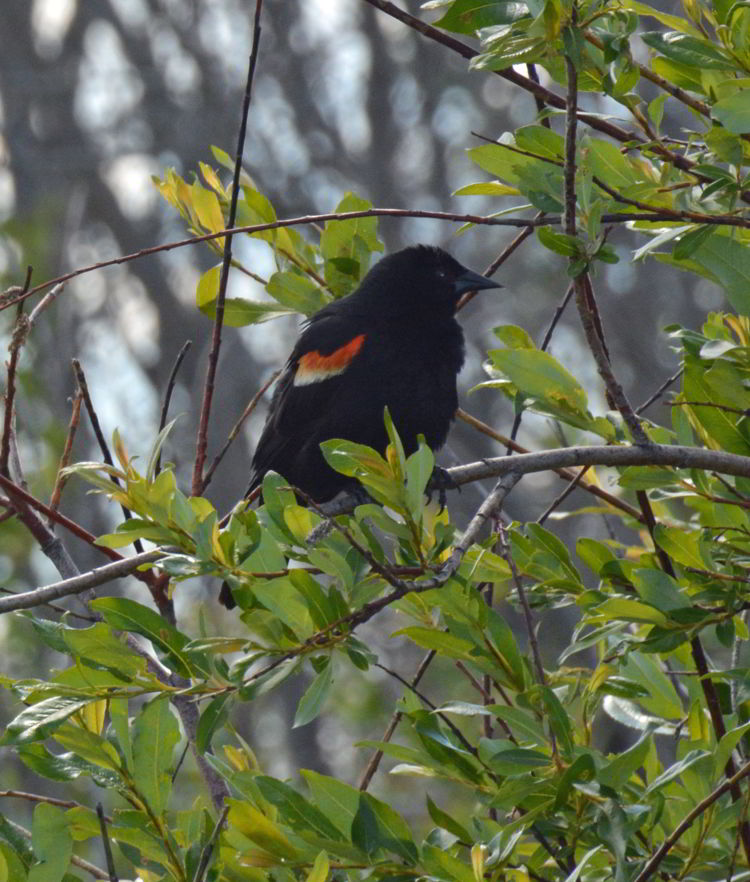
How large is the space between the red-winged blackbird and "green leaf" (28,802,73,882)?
1867 millimetres

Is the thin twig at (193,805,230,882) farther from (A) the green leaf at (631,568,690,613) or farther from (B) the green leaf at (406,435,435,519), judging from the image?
(A) the green leaf at (631,568,690,613)

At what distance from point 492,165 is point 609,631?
2.63 ft

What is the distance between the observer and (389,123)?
12.3 m

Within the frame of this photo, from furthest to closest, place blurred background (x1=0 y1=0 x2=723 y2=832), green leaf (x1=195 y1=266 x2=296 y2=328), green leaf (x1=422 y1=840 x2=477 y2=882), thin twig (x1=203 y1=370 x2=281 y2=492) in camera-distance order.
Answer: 1. blurred background (x1=0 y1=0 x2=723 y2=832)
2. green leaf (x1=195 y1=266 x2=296 y2=328)
3. thin twig (x1=203 y1=370 x2=281 y2=492)
4. green leaf (x1=422 y1=840 x2=477 y2=882)

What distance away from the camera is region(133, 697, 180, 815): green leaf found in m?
1.80

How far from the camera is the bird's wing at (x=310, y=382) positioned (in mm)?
3693

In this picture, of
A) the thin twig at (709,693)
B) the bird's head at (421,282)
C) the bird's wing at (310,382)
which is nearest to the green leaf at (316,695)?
the thin twig at (709,693)

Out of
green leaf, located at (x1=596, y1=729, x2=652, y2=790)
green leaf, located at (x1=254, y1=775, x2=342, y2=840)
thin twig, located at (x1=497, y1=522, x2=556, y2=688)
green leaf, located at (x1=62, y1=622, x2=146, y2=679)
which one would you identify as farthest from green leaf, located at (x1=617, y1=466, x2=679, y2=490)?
green leaf, located at (x1=62, y1=622, x2=146, y2=679)

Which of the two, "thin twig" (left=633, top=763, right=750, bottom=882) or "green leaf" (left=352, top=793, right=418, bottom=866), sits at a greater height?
"thin twig" (left=633, top=763, right=750, bottom=882)

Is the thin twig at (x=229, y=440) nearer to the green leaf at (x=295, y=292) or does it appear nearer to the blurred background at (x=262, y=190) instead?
the green leaf at (x=295, y=292)

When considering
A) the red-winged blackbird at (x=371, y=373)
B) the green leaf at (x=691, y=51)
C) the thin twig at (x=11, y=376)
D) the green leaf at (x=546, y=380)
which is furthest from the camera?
the red-winged blackbird at (x=371, y=373)

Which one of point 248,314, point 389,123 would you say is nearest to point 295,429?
point 248,314

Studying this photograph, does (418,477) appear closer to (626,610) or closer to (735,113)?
(626,610)

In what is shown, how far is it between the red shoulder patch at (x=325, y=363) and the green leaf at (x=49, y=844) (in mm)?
2031
